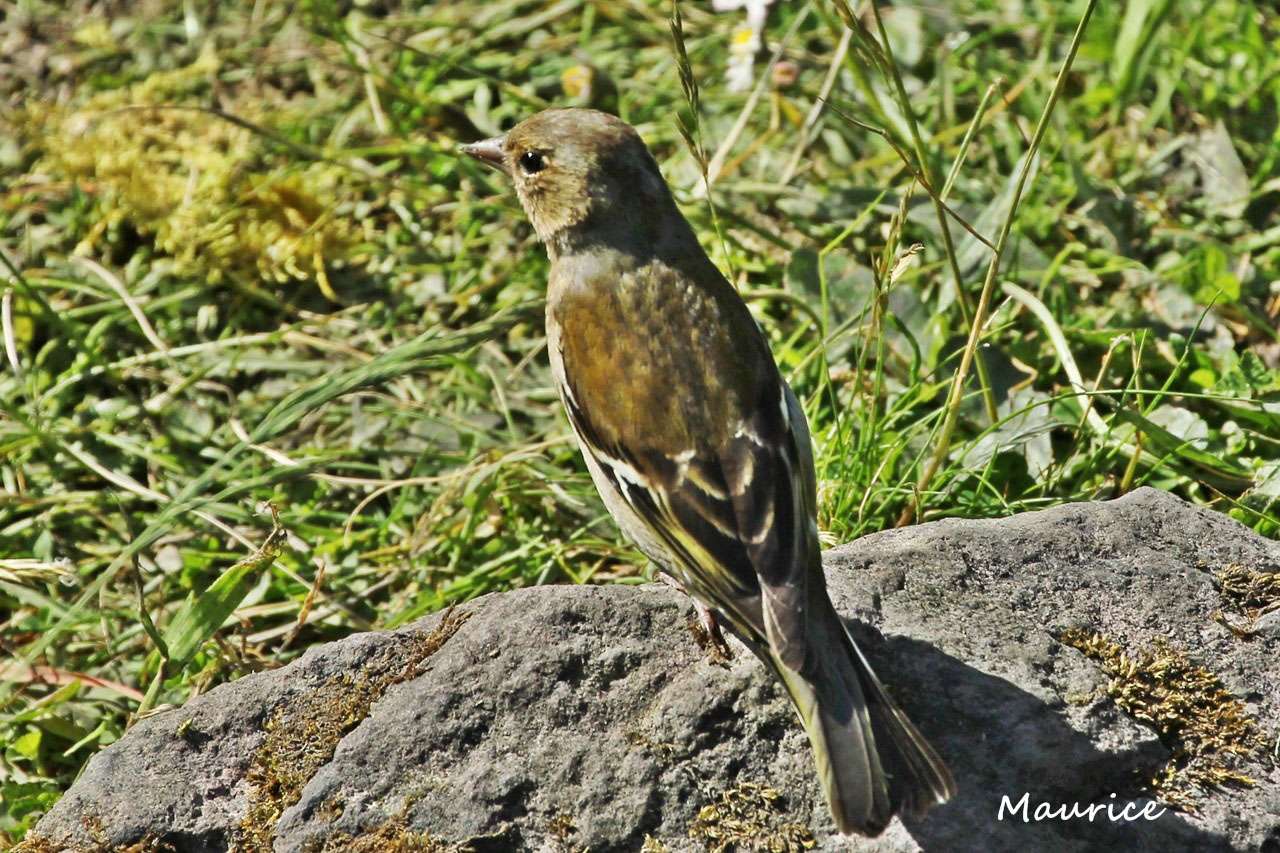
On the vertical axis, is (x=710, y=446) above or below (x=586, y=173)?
below

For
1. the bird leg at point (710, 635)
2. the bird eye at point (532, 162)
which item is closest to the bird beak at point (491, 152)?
the bird eye at point (532, 162)

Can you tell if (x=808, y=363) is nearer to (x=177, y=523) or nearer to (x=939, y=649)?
(x=939, y=649)

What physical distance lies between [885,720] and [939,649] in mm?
381

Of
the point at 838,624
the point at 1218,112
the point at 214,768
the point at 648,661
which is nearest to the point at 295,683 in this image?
the point at 214,768

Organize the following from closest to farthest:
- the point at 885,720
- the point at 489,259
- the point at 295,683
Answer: the point at 885,720, the point at 295,683, the point at 489,259

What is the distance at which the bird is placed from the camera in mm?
2990

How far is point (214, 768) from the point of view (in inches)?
131

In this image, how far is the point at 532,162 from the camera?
444 cm

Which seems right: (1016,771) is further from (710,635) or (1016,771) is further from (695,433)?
(695,433)

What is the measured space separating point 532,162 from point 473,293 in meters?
1.36

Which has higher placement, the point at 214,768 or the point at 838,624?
the point at 838,624

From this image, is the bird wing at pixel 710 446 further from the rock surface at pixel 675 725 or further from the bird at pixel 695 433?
the rock surface at pixel 675 725

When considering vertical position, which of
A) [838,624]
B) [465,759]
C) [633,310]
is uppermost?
[633,310]

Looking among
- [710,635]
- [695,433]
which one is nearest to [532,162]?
[695,433]
